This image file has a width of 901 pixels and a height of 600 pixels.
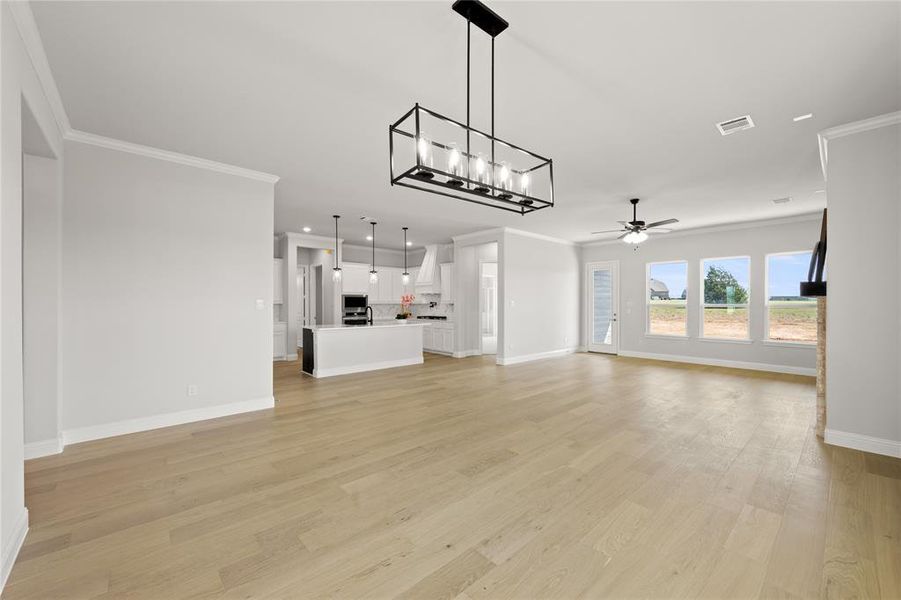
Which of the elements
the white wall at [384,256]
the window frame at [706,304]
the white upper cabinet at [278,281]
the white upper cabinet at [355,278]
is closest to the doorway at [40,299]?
the white upper cabinet at [278,281]

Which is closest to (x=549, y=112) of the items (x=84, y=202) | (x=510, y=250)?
(x=84, y=202)

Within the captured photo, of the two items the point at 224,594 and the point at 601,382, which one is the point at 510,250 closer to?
the point at 601,382

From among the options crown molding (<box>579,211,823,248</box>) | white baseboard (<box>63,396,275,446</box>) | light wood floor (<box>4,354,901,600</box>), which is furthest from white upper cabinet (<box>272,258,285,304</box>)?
crown molding (<box>579,211,823,248</box>)

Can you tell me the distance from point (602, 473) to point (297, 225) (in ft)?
22.2

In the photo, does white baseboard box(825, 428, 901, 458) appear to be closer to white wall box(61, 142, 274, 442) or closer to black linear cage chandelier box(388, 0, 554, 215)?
black linear cage chandelier box(388, 0, 554, 215)

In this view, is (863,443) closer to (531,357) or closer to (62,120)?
(531,357)

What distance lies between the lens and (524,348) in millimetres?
8156

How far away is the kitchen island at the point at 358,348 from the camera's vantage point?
6.51 metres

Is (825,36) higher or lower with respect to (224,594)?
higher

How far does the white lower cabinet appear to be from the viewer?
29.6ft

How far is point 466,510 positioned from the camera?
7.74 ft

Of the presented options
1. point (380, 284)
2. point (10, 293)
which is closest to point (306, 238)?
point (380, 284)

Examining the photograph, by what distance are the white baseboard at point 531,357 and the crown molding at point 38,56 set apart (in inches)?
270

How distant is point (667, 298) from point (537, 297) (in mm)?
2936
